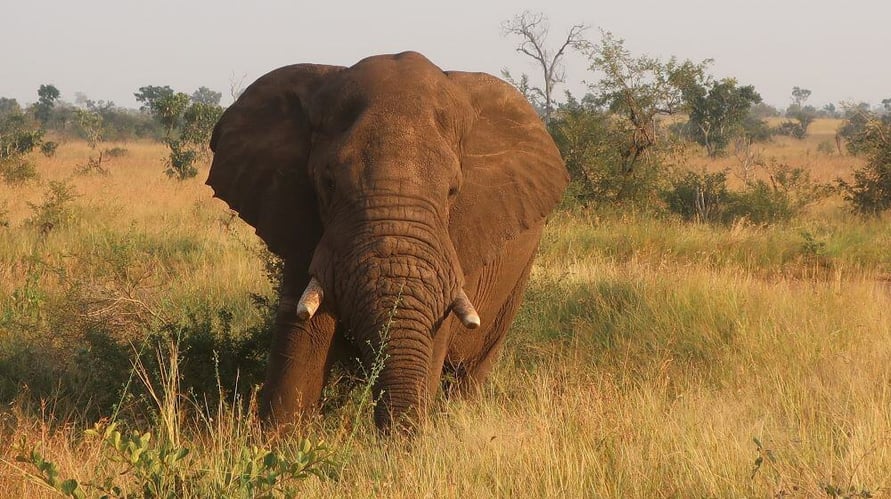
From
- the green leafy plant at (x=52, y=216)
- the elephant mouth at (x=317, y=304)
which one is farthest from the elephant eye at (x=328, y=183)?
the green leafy plant at (x=52, y=216)

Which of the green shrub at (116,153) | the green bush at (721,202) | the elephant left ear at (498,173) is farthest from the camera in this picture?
the green shrub at (116,153)

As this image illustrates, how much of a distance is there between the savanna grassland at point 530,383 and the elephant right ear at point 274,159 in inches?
31.7

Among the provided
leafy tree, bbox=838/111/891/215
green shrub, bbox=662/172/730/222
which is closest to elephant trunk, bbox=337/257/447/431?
green shrub, bbox=662/172/730/222

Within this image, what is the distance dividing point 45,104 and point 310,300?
60.3m

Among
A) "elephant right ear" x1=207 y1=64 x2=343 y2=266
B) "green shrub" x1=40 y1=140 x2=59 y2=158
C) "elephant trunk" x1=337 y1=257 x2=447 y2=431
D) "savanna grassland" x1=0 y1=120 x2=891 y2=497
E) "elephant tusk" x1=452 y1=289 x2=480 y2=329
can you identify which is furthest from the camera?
"green shrub" x1=40 y1=140 x2=59 y2=158

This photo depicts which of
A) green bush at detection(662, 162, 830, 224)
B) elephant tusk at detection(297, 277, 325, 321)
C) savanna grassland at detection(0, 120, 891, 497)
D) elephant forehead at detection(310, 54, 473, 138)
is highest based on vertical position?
elephant forehead at detection(310, 54, 473, 138)

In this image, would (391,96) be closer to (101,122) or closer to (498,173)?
(498,173)

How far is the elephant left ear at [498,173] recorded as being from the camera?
5391 millimetres

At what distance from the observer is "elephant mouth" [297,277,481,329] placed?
15.0 feet

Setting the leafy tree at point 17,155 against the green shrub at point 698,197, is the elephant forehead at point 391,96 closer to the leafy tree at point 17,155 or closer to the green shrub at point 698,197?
the green shrub at point 698,197

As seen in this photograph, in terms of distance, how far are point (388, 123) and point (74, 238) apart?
24.2 feet

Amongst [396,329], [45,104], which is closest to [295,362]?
[396,329]

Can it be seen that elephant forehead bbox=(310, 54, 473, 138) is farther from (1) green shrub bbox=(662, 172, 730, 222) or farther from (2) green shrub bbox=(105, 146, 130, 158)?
(2) green shrub bbox=(105, 146, 130, 158)

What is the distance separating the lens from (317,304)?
15.1 feet
